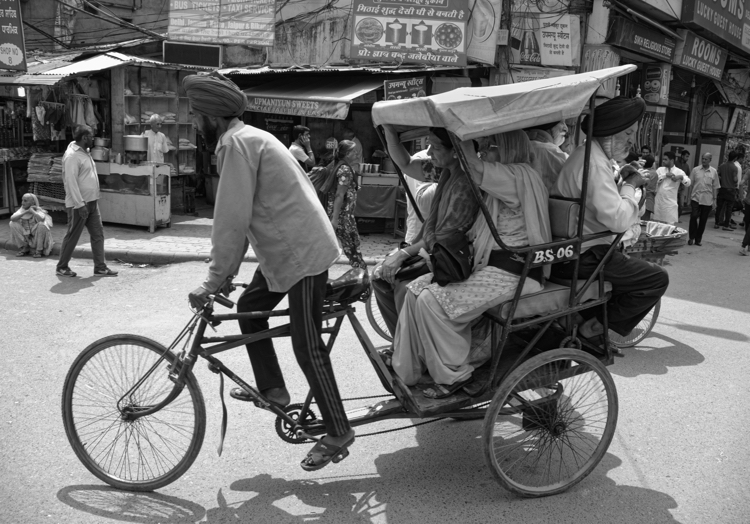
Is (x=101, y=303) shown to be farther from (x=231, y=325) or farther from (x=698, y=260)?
(x=698, y=260)

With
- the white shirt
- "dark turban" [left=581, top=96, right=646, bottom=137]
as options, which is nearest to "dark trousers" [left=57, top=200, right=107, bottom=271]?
the white shirt

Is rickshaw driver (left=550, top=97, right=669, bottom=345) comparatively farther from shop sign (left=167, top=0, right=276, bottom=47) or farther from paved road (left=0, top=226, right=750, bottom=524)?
shop sign (left=167, top=0, right=276, bottom=47)

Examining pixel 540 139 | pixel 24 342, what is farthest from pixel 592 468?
pixel 24 342

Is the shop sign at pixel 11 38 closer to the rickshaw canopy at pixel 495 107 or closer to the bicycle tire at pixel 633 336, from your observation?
the rickshaw canopy at pixel 495 107

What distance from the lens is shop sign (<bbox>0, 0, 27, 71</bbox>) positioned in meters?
11.1

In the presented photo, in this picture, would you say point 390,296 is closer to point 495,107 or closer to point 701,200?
point 495,107

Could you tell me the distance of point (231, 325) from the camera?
543cm

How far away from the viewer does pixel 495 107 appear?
3.07 m

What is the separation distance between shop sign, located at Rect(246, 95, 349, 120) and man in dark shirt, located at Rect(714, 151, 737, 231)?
8.36m

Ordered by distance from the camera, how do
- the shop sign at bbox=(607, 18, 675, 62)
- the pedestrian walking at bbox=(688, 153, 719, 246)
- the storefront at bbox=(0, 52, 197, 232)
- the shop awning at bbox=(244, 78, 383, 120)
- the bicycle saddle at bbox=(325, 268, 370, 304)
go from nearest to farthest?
the bicycle saddle at bbox=(325, 268, 370, 304) < the storefront at bbox=(0, 52, 197, 232) < the shop awning at bbox=(244, 78, 383, 120) < the shop sign at bbox=(607, 18, 675, 62) < the pedestrian walking at bbox=(688, 153, 719, 246)

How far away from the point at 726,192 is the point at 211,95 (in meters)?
14.5

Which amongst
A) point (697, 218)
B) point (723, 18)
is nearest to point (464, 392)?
point (697, 218)

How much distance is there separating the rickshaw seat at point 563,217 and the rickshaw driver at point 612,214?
0.13 m

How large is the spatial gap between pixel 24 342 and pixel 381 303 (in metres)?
3.18
